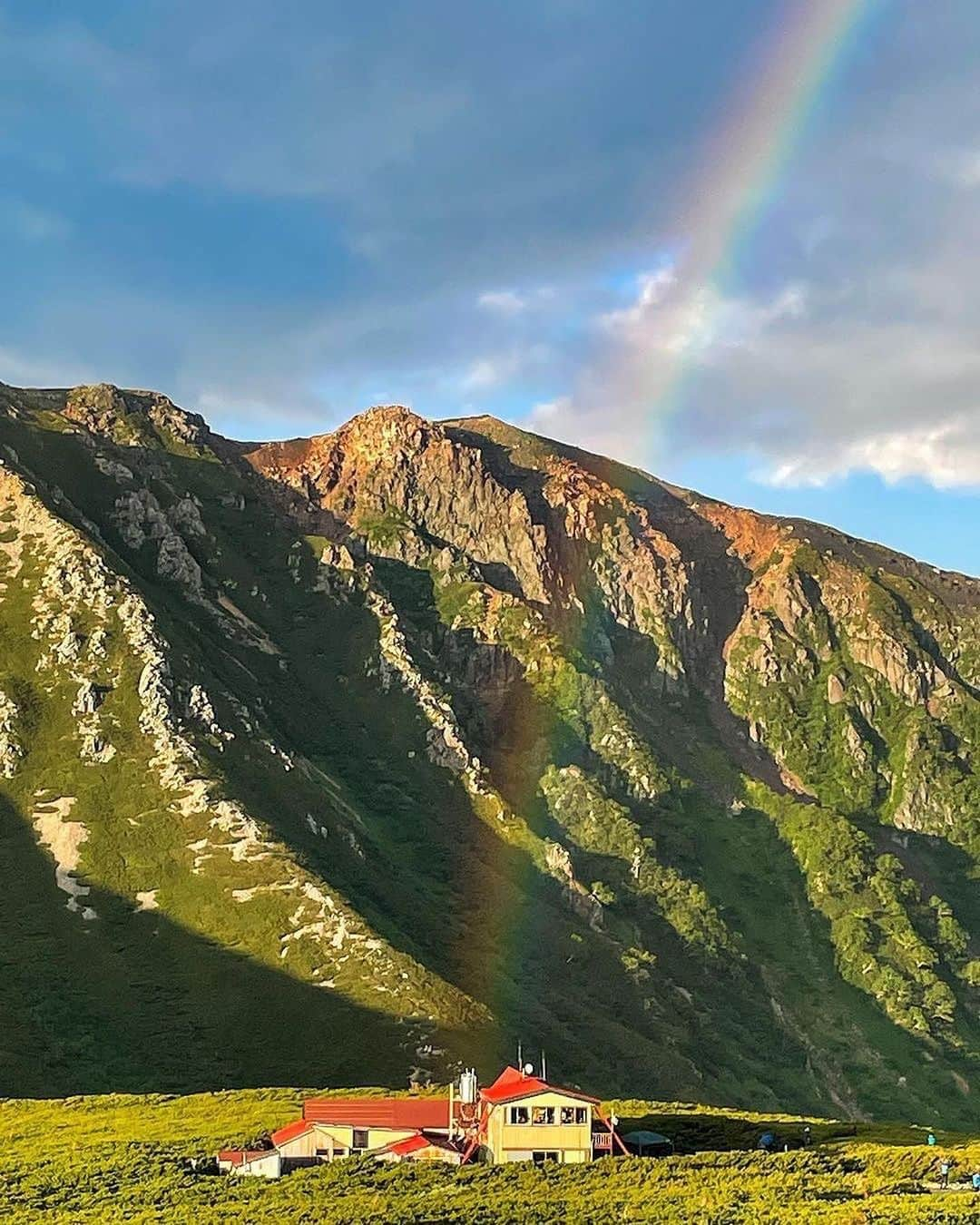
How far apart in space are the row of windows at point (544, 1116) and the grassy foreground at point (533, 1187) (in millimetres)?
3025

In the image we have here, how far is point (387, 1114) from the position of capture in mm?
82375

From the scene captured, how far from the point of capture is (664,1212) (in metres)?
63.8

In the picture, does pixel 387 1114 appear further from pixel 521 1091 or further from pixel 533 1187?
pixel 533 1187

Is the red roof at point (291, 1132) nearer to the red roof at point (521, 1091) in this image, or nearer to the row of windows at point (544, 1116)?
the red roof at point (521, 1091)

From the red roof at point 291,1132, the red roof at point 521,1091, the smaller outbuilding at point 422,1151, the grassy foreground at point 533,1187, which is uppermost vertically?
the red roof at point 521,1091

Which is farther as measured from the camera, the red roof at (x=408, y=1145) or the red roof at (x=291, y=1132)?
the red roof at (x=291, y=1132)

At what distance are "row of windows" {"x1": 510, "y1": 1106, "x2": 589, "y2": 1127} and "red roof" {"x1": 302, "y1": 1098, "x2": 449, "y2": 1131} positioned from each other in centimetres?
788

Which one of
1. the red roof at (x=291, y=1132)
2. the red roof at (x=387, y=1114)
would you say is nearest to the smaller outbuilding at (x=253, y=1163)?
the red roof at (x=291, y=1132)

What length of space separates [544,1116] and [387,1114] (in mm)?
11618

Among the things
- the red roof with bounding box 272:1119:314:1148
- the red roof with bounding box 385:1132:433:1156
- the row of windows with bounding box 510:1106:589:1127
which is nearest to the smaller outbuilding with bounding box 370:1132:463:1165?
the red roof with bounding box 385:1132:433:1156

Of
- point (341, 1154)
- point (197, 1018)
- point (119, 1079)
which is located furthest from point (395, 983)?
point (341, 1154)

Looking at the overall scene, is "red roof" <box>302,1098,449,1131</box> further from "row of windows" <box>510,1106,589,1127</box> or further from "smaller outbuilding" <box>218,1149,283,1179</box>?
"row of windows" <box>510,1106,589,1127</box>

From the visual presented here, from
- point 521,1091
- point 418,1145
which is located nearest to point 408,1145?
point 418,1145

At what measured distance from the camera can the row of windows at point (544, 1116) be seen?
7556 cm
